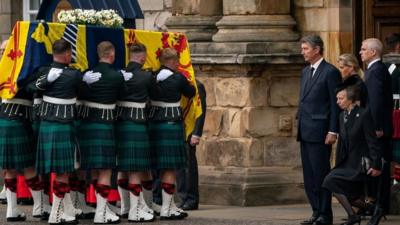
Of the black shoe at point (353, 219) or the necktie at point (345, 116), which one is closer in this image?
the black shoe at point (353, 219)

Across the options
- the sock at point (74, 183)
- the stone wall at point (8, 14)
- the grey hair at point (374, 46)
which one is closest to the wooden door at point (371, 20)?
the grey hair at point (374, 46)

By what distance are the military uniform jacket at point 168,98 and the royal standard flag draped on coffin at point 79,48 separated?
1.41 ft

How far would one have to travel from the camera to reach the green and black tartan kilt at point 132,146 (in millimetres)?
17141

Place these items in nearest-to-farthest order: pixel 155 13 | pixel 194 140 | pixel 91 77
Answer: pixel 91 77 → pixel 194 140 → pixel 155 13

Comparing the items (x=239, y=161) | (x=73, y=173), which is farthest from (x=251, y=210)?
(x=73, y=173)

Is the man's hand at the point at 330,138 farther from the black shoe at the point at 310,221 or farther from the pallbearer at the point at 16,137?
the pallbearer at the point at 16,137

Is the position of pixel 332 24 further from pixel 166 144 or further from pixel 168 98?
pixel 166 144

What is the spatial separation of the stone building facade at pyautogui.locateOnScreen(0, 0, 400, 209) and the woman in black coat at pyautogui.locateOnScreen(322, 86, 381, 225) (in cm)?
272

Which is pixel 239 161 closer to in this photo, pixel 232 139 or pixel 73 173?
pixel 232 139

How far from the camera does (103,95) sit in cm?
1683

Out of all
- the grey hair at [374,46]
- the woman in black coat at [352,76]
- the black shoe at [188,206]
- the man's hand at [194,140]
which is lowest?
the black shoe at [188,206]

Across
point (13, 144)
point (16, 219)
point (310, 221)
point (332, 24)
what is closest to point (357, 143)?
point (310, 221)

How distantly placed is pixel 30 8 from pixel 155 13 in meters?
5.12

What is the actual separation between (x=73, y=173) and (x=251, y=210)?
82.6 inches
